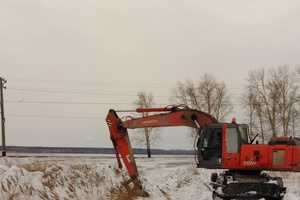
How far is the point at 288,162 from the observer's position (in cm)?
1265

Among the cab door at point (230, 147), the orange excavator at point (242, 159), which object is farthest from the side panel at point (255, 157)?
the cab door at point (230, 147)

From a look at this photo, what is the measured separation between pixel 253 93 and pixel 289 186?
39.7 metres

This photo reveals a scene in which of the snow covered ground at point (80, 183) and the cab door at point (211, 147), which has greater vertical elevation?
the cab door at point (211, 147)

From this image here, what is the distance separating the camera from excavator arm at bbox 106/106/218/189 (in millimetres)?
15109

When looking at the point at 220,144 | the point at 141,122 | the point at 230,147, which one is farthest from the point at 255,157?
the point at 141,122

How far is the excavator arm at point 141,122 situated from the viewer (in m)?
15.1

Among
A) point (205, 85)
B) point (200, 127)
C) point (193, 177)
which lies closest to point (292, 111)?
point (205, 85)

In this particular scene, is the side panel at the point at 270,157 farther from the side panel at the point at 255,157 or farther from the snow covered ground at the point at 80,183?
the snow covered ground at the point at 80,183

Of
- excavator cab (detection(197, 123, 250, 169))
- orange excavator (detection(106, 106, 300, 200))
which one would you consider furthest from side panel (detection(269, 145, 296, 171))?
excavator cab (detection(197, 123, 250, 169))

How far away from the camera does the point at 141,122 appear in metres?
15.7

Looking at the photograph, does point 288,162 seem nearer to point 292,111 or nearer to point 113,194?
point 113,194

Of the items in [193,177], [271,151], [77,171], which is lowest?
[193,177]

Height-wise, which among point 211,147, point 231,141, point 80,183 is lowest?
point 80,183

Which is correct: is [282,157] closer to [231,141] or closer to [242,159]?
[242,159]
